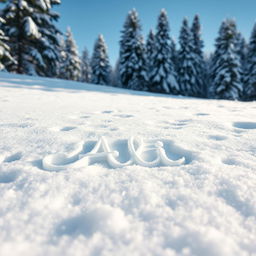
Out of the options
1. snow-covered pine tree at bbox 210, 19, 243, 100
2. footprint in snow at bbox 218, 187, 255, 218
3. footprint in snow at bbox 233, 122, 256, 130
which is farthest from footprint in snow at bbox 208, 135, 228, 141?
snow-covered pine tree at bbox 210, 19, 243, 100

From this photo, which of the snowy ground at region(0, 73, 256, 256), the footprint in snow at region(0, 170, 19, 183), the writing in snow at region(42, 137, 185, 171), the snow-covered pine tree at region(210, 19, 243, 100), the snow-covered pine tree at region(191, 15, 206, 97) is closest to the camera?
the snowy ground at region(0, 73, 256, 256)

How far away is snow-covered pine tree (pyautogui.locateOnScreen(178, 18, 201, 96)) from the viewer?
20.0m

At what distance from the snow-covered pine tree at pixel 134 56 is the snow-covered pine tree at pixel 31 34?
27.1 ft

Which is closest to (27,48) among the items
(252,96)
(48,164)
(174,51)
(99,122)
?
(99,122)

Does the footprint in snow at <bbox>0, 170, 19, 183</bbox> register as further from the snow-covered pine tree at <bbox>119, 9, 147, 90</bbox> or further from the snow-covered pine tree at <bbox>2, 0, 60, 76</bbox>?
the snow-covered pine tree at <bbox>119, 9, 147, 90</bbox>

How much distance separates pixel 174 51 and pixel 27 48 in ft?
59.0

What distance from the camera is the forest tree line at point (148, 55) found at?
10.7 m

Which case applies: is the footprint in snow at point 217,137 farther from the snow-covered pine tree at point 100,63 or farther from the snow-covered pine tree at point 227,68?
the snow-covered pine tree at point 100,63

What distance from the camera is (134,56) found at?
18.5 m

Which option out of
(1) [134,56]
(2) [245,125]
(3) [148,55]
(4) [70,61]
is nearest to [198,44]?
(3) [148,55]

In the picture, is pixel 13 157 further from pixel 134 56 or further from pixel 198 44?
pixel 198 44

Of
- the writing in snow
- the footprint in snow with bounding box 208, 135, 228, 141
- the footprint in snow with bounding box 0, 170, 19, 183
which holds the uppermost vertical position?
the footprint in snow with bounding box 208, 135, 228, 141

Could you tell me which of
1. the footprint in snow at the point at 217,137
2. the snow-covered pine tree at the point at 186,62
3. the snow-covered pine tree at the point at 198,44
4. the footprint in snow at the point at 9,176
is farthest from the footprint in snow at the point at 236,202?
the snow-covered pine tree at the point at 198,44

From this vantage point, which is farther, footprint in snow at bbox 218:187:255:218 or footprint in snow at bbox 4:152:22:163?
footprint in snow at bbox 4:152:22:163
